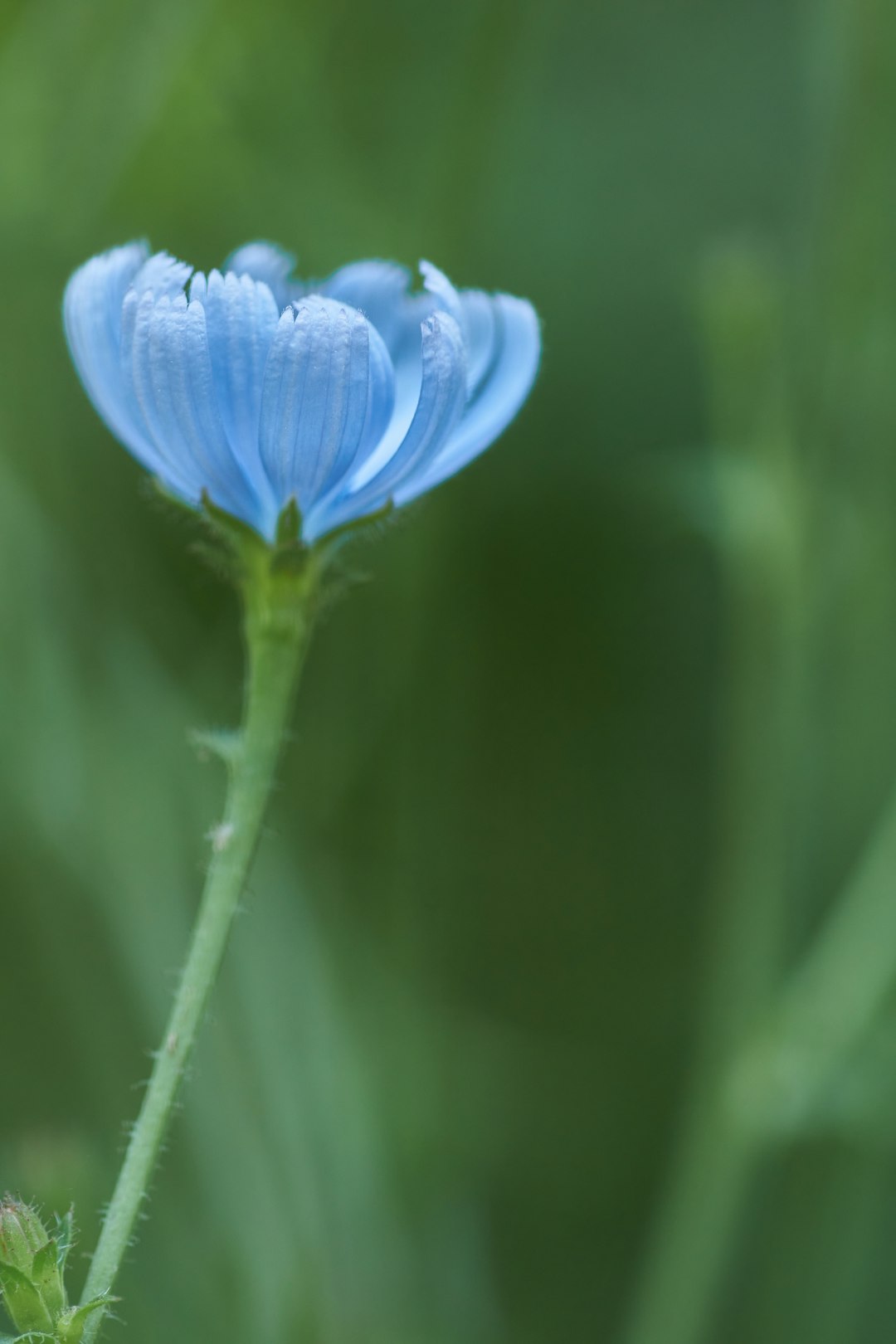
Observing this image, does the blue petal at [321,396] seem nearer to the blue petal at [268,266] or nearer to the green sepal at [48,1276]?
the blue petal at [268,266]

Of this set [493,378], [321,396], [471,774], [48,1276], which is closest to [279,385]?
[321,396]

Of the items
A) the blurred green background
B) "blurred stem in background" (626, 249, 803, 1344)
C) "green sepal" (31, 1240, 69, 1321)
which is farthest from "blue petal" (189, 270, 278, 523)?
"blurred stem in background" (626, 249, 803, 1344)

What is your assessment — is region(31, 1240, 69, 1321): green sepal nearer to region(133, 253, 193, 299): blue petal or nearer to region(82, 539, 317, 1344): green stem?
region(82, 539, 317, 1344): green stem

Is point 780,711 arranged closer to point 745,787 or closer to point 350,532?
point 745,787

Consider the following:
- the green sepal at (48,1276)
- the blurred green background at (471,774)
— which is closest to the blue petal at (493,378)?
the green sepal at (48,1276)

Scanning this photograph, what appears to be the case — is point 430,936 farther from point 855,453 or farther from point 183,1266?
point 855,453
